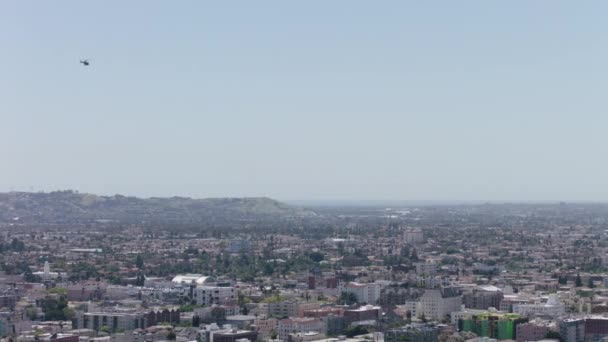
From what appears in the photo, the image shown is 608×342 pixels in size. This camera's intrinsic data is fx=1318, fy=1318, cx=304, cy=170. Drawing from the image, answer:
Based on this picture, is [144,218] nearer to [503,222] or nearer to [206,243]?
[503,222]

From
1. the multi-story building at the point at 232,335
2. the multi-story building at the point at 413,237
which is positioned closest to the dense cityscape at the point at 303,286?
the multi-story building at the point at 232,335

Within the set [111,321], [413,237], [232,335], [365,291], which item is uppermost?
[413,237]

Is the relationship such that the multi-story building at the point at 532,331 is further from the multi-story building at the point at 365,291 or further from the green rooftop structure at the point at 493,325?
the multi-story building at the point at 365,291

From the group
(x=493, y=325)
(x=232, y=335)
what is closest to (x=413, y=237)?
(x=493, y=325)

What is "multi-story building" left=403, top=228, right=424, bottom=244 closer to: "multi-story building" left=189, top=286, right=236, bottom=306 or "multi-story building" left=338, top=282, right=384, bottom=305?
"multi-story building" left=338, top=282, right=384, bottom=305

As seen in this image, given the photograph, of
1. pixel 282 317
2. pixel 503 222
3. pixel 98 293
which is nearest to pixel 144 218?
pixel 503 222

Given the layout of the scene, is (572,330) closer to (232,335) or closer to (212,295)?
(232,335)

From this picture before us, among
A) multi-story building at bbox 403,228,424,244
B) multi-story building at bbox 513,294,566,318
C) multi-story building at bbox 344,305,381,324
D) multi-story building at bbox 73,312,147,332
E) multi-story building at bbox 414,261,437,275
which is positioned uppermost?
multi-story building at bbox 403,228,424,244

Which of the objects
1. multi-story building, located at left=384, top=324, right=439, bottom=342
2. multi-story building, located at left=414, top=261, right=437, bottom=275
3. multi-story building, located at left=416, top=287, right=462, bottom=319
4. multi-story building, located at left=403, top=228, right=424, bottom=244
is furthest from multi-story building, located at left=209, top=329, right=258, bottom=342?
multi-story building, located at left=403, top=228, right=424, bottom=244
